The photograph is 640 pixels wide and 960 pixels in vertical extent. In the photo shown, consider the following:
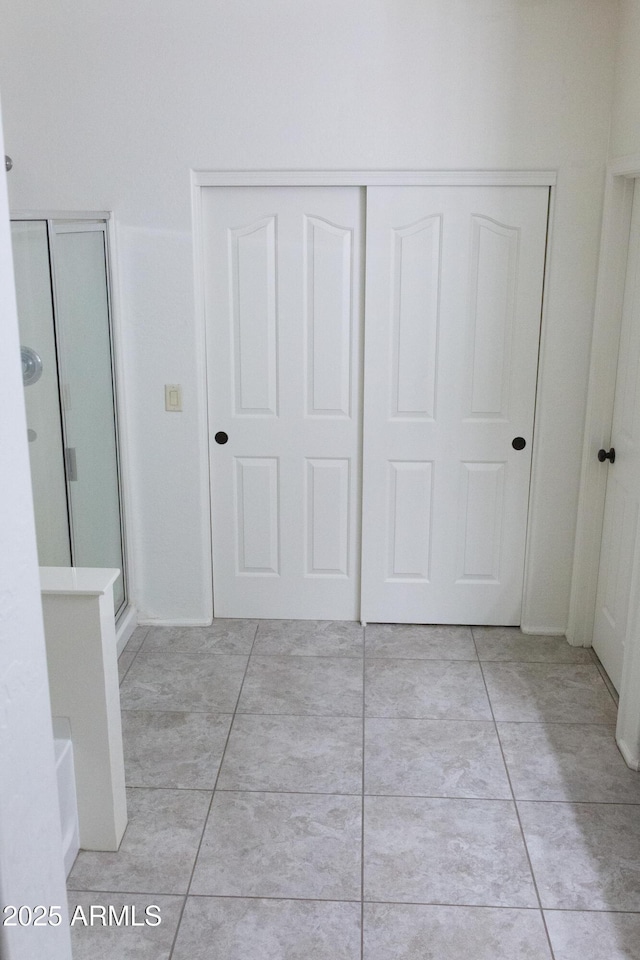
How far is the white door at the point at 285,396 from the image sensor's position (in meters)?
3.62

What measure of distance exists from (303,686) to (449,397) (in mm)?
1370

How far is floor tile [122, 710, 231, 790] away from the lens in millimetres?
2818

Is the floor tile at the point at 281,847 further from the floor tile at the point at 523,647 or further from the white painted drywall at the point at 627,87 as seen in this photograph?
the white painted drywall at the point at 627,87

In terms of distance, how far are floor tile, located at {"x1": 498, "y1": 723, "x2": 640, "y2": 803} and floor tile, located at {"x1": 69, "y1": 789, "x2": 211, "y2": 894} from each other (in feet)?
3.40

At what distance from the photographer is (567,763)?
2910 millimetres

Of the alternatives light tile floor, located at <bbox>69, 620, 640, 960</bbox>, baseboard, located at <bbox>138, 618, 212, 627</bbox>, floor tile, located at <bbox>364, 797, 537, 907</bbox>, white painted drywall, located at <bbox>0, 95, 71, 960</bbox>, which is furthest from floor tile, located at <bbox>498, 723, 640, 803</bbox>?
white painted drywall, located at <bbox>0, 95, 71, 960</bbox>

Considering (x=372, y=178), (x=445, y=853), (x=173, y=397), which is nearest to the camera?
(x=445, y=853)

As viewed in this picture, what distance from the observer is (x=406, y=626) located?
3.98 m

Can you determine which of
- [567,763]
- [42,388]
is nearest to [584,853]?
[567,763]

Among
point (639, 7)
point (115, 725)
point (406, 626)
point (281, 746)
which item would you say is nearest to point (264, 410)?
point (406, 626)

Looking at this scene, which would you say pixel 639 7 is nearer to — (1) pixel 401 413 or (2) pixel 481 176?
(2) pixel 481 176

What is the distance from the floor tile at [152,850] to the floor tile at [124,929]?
39 millimetres

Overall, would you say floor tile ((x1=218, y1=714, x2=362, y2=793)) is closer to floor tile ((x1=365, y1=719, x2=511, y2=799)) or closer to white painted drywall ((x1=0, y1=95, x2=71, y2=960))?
floor tile ((x1=365, y1=719, x2=511, y2=799))

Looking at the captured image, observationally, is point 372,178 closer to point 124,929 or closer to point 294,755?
point 294,755
